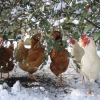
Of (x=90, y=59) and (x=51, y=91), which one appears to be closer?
(x=90, y=59)

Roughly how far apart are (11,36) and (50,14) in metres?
0.38

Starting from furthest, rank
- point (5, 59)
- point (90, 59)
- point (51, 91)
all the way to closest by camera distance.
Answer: point (5, 59) → point (51, 91) → point (90, 59)

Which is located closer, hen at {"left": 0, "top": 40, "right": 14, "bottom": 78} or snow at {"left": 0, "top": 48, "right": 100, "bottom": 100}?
snow at {"left": 0, "top": 48, "right": 100, "bottom": 100}

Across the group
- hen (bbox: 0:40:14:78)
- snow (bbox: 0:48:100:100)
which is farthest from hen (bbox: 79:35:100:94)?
hen (bbox: 0:40:14:78)

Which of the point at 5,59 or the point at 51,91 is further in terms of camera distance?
the point at 5,59

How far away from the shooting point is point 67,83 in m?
2.23

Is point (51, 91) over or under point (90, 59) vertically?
under

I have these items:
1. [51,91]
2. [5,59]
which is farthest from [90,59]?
[5,59]

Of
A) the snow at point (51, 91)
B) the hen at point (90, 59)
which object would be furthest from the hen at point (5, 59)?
the hen at point (90, 59)

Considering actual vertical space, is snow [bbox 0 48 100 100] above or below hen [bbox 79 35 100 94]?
below

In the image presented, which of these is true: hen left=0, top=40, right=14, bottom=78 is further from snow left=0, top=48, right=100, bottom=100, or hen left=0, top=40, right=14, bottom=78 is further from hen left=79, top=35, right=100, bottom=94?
hen left=79, top=35, right=100, bottom=94

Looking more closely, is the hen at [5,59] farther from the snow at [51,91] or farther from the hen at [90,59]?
the hen at [90,59]

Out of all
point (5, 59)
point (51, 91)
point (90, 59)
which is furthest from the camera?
point (5, 59)

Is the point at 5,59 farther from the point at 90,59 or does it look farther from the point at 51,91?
the point at 90,59
